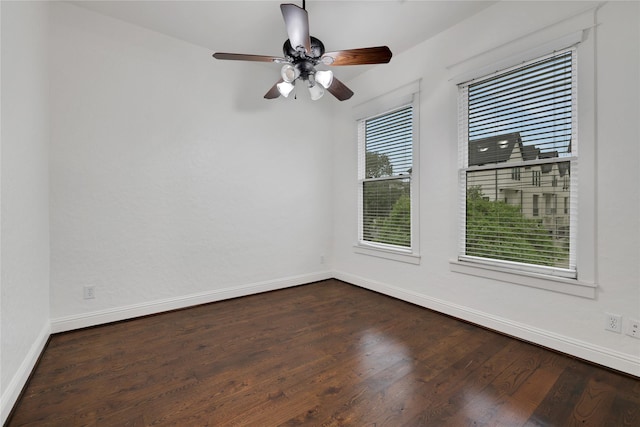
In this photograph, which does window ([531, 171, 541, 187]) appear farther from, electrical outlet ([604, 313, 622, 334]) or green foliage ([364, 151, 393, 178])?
green foliage ([364, 151, 393, 178])

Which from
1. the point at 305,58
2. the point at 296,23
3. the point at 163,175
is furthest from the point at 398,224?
the point at 163,175

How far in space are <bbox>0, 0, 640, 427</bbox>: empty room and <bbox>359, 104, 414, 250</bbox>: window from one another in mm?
30

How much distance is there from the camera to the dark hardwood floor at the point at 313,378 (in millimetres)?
1496

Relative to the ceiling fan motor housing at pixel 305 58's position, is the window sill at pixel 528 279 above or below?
below

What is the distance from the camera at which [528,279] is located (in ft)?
7.61

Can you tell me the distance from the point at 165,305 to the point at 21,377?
4.25 feet

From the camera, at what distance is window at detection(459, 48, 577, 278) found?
2.16 m

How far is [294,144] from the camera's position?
3.92 meters

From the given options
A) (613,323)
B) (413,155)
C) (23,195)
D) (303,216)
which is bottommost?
(613,323)

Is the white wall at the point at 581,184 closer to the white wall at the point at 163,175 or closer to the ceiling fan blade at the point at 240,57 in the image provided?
the white wall at the point at 163,175

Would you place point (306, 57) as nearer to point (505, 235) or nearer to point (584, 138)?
point (584, 138)

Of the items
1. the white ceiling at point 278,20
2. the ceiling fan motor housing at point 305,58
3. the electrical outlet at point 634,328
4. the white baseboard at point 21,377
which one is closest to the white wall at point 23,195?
the white baseboard at point 21,377

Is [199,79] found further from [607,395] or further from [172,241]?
[607,395]

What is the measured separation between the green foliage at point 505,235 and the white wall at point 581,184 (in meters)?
0.16
